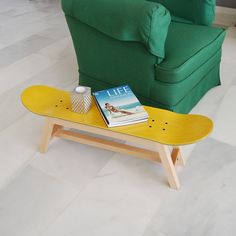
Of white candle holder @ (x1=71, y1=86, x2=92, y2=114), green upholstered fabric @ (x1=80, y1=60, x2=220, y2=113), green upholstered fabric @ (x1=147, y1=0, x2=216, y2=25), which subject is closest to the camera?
white candle holder @ (x1=71, y1=86, x2=92, y2=114)

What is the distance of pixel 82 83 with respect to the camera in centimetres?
199

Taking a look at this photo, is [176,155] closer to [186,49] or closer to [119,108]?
[119,108]

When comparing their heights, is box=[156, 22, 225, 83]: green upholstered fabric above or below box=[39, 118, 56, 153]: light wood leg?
above

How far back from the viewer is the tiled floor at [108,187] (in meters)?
1.26

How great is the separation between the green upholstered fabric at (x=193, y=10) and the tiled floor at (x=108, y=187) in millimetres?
501

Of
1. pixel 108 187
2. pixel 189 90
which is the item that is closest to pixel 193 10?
pixel 189 90

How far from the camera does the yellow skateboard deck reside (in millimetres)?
1284

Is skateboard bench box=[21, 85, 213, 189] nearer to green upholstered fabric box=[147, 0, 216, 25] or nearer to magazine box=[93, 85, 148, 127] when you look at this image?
magazine box=[93, 85, 148, 127]

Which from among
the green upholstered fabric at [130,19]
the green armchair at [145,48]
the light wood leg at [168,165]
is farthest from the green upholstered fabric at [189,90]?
the light wood leg at [168,165]

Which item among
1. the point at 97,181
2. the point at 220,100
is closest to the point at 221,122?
the point at 220,100

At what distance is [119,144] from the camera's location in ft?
5.02

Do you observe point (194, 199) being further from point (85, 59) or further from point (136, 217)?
point (85, 59)

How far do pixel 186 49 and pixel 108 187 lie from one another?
83 centimetres

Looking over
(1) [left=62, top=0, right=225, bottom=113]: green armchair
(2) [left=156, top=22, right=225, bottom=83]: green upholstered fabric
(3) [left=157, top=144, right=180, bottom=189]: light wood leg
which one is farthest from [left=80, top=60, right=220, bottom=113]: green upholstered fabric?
(3) [left=157, top=144, right=180, bottom=189]: light wood leg
